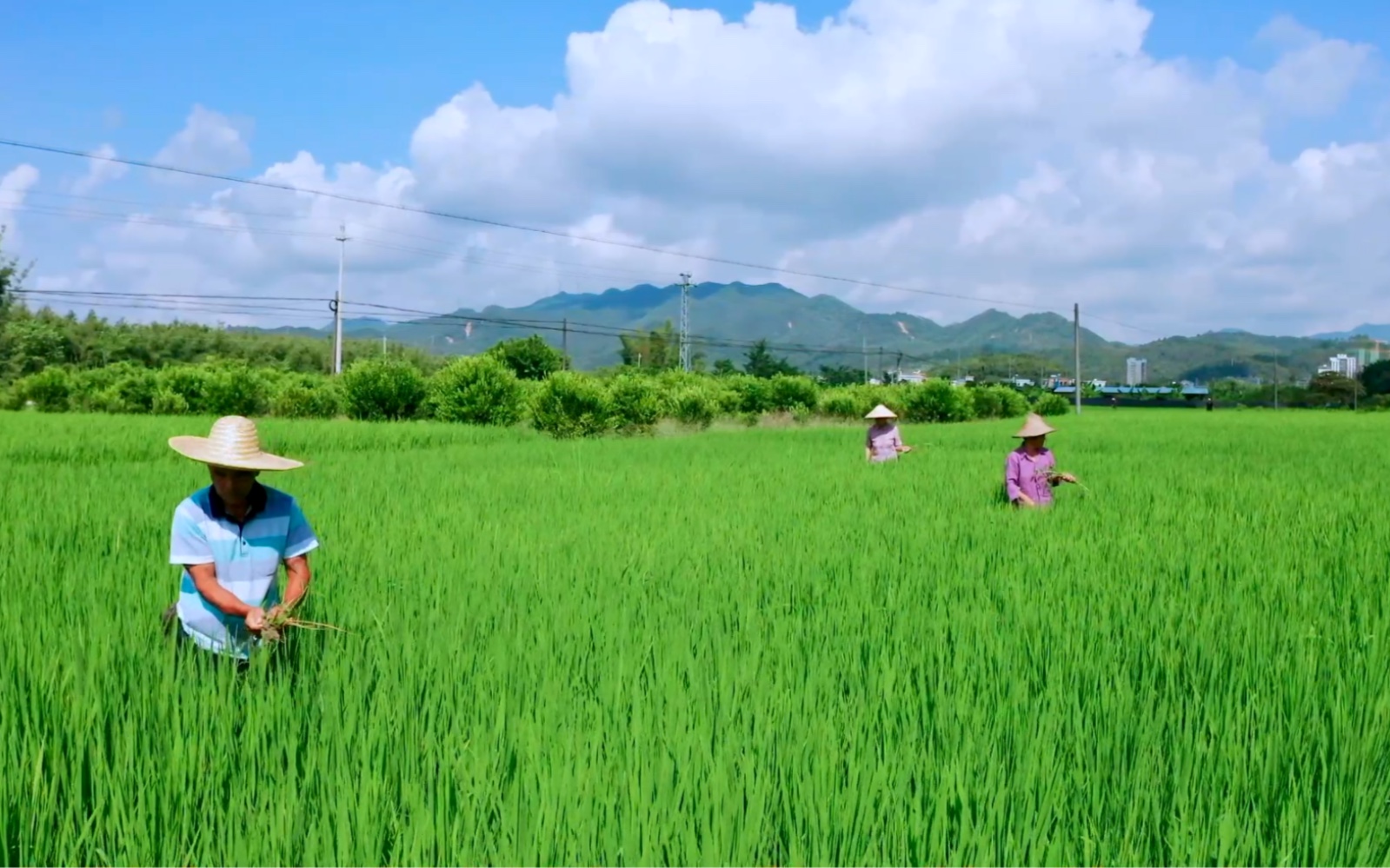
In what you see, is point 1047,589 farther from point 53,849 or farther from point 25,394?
point 25,394

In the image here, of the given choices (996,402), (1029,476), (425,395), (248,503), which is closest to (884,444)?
(1029,476)

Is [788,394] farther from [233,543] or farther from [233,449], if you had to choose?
[233,449]

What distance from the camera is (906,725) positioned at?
2.48m

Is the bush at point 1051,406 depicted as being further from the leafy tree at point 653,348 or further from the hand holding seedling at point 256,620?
the hand holding seedling at point 256,620

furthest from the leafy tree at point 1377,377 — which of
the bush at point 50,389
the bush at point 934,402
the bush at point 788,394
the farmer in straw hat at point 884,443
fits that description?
the bush at point 50,389

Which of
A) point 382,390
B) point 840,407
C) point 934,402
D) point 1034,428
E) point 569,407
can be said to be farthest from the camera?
point 934,402

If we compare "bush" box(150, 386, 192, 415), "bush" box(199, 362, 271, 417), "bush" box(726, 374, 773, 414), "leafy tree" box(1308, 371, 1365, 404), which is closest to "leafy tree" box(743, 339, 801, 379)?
"leafy tree" box(1308, 371, 1365, 404)

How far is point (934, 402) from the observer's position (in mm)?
34875

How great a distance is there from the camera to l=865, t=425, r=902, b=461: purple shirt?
34.1 feet

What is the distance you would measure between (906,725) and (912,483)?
648 centimetres

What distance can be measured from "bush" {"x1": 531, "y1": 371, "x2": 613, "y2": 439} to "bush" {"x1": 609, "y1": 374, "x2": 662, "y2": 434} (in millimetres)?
1180

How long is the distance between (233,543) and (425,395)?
20204mm

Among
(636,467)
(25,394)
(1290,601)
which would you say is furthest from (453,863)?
(25,394)

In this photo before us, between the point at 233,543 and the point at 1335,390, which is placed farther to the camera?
the point at 1335,390
